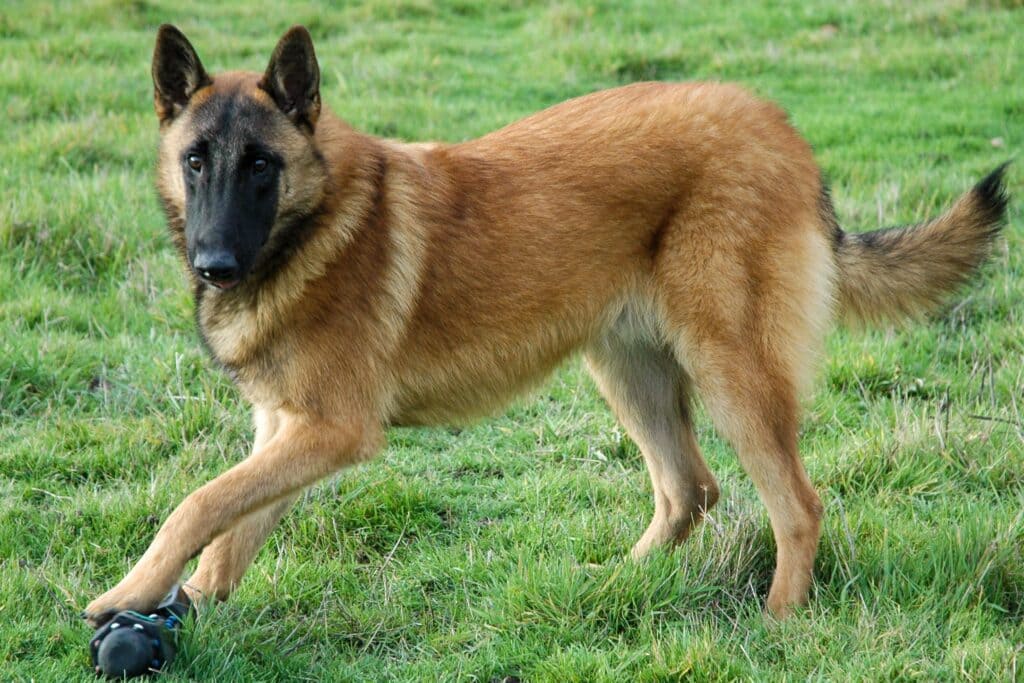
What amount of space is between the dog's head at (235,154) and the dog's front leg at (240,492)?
0.58m

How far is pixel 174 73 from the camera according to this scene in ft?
13.6

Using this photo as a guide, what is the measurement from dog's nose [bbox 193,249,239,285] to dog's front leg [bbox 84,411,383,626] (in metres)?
0.53

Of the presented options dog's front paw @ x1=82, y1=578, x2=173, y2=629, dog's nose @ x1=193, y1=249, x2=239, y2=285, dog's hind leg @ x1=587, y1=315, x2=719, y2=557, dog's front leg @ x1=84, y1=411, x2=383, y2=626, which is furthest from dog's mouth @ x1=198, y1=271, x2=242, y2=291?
dog's hind leg @ x1=587, y1=315, x2=719, y2=557

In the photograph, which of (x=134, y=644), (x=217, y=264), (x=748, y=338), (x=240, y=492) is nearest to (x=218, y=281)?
(x=217, y=264)

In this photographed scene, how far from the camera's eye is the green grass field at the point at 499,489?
3.69 metres

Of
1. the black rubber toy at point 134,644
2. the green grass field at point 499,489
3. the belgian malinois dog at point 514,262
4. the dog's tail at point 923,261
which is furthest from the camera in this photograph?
the dog's tail at point 923,261

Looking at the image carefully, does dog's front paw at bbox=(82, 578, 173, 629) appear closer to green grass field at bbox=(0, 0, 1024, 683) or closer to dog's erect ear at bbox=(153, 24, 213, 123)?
green grass field at bbox=(0, 0, 1024, 683)

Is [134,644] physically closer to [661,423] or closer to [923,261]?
[661,423]

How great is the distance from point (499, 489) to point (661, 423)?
2.45 feet

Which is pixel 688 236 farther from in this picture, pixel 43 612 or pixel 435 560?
pixel 43 612

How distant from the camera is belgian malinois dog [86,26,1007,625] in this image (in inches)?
157

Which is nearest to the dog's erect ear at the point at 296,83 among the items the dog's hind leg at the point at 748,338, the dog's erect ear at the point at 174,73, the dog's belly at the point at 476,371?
the dog's erect ear at the point at 174,73

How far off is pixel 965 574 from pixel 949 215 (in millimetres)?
1438

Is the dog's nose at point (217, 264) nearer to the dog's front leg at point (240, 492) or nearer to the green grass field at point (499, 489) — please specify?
the dog's front leg at point (240, 492)
